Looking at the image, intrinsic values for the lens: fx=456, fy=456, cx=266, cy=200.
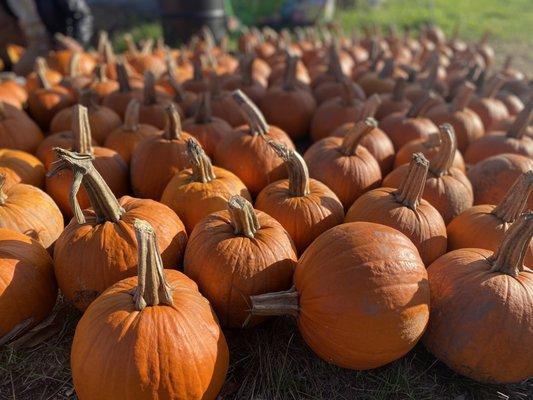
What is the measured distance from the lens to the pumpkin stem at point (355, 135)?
3.12 meters

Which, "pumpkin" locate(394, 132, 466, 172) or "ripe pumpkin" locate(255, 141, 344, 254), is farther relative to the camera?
"pumpkin" locate(394, 132, 466, 172)

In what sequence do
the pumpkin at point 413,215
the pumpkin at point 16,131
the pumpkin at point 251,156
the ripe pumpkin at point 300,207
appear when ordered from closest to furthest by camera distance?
the pumpkin at point 413,215, the ripe pumpkin at point 300,207, the pumpkin at point 251,156, the pumpkin at point 16,131

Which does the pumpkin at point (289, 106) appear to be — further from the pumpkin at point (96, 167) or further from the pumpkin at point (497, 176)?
the pumpkin at point (497, 176)

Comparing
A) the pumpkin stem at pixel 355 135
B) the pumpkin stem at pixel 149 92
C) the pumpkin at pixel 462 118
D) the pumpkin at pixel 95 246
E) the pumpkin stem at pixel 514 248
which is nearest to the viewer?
the pumpkin stem at pixel 514 248

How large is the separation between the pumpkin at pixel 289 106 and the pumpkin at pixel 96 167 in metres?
1.89

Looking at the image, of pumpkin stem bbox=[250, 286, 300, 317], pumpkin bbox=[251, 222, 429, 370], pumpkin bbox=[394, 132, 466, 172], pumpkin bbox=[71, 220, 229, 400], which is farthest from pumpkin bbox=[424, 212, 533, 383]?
pumpkin bbox=[394, 132, 466, 172]

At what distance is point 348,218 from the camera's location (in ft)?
9.34

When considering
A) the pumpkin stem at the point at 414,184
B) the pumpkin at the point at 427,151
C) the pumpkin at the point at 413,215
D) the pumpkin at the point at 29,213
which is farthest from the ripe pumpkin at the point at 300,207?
the pumpkin at the point at 29,213

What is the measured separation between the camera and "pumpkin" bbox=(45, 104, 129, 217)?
3168 millimetres

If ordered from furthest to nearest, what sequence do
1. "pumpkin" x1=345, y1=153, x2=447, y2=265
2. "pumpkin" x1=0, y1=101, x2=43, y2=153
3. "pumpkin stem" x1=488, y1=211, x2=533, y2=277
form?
"pumpkin" x1=0, y1=101, x2=43, y2=153
"pumpkin" x1=345, y1=153, x2=447, y2=265
"pumpkin stem" x1=488, y1=211, x2=533, y2=277

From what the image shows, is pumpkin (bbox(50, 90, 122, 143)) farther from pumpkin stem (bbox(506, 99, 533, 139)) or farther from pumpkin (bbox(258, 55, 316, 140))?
pumpkin stem (bbox(506, 99, 533, 139))

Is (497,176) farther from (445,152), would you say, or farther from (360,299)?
(360,299)

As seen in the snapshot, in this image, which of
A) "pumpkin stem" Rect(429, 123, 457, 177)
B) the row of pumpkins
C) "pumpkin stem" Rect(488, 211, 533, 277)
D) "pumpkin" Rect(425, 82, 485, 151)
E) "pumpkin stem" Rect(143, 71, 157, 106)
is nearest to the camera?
the row of pumpkins

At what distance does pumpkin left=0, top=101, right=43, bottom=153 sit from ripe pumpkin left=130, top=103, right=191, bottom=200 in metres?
1.16
